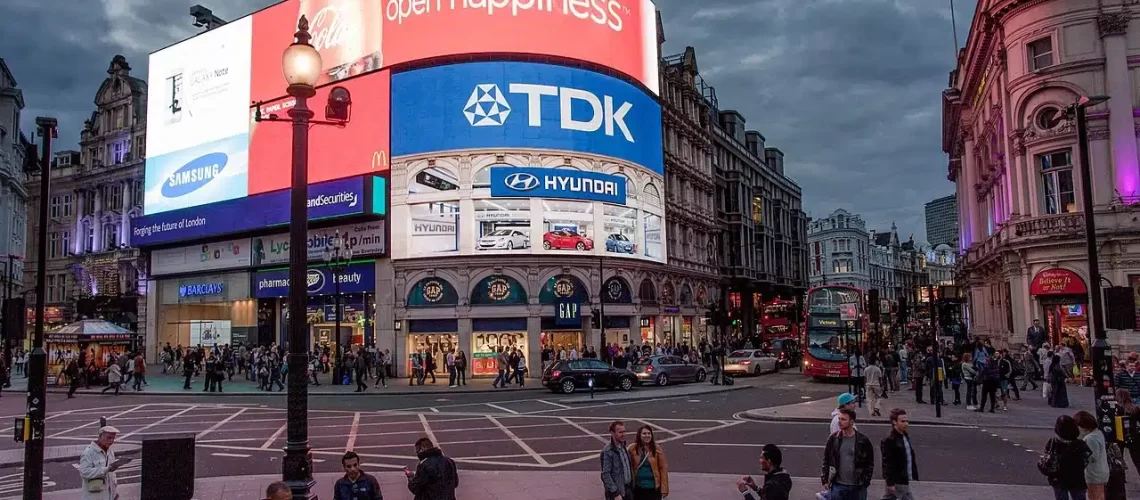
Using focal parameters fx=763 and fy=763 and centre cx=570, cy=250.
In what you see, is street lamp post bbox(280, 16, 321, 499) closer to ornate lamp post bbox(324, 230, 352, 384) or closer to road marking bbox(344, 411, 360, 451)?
road marking bbox(344, 411, 360, 451)

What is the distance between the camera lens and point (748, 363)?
39406mm

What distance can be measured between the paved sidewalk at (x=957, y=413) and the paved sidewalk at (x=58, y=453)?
15457 mm

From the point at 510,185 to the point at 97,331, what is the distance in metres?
22.5

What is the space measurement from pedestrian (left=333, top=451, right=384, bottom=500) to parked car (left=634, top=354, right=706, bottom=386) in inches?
994

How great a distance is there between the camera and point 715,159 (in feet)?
209

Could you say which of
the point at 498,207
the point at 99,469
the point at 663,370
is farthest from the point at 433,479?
the point at 498,207

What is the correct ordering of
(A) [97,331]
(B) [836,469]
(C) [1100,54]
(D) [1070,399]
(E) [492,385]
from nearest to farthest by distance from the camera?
(B) [836,469], (D) [1070,399], (C) [1100,54], (E) [492,385], (A) [97,331]

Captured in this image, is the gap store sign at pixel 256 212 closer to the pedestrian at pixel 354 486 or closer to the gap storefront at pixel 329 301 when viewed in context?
the gap storefront at pixel 329 301

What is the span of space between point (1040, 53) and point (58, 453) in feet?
123

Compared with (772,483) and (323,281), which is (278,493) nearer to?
(772,483)

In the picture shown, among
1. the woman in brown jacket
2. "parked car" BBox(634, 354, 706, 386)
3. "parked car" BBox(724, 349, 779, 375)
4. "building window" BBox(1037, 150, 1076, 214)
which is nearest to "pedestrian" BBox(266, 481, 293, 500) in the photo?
the woman in brown jacket

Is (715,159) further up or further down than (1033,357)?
further up

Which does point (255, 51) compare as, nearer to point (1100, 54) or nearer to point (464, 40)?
point (464, 40)

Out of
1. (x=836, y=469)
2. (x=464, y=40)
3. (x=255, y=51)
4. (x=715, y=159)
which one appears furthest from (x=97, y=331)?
(x=715, y=159)
